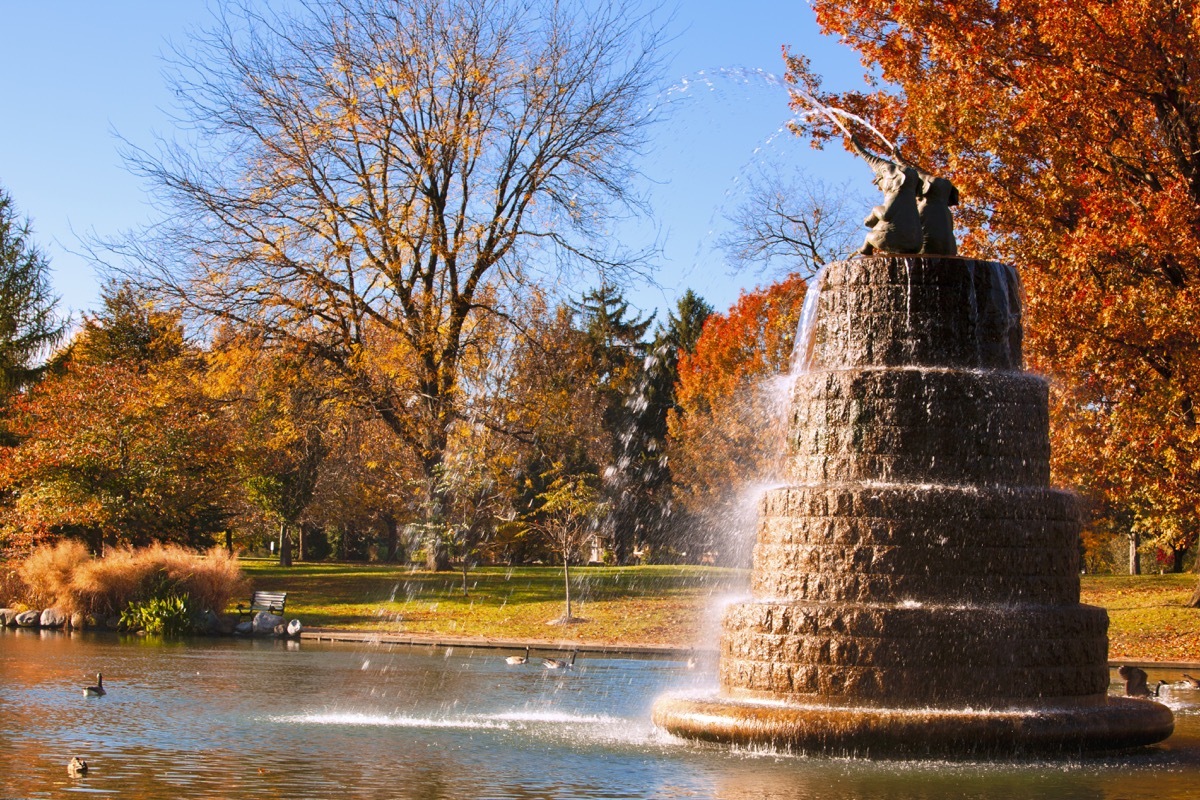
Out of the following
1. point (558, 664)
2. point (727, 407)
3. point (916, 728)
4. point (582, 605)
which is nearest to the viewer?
point (916, 728)

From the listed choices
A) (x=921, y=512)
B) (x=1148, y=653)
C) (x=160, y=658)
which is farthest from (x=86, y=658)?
(x=1148, y=653)

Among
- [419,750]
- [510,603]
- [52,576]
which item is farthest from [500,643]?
[419,750]

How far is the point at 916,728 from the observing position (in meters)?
10.1

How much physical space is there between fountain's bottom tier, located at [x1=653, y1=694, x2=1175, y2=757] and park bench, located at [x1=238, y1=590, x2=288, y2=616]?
18999mm

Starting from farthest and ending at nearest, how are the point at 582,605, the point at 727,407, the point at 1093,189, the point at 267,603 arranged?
the point at 727,407, the point at 582,605, the point at 267,603, the point at 1093,189

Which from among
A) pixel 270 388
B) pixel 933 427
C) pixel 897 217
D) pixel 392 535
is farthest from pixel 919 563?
pixel 392 535

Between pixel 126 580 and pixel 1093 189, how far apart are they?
66.4ft

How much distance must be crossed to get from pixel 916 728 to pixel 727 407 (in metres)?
38.2

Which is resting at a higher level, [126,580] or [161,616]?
[126,580]

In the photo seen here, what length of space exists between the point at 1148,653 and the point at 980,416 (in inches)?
527

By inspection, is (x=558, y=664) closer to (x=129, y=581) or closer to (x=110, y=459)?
(x=129, y=581)

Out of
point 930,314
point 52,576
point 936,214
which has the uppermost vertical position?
point 936,214

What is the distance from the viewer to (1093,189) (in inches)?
894

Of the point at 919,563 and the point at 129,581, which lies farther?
the point at 129,581
